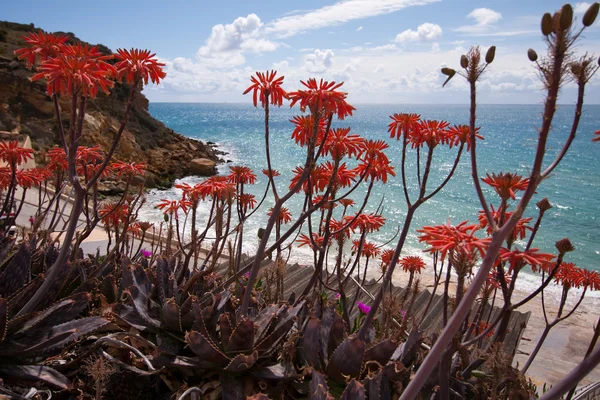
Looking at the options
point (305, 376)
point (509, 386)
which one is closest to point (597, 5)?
point (509, 386)

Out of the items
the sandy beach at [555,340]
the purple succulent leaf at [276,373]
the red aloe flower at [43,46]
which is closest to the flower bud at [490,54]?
the purple succulent leaf at [276,373]

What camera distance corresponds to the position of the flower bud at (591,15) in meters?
1.03

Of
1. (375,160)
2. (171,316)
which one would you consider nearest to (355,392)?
(171,316)

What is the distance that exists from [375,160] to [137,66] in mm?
1503

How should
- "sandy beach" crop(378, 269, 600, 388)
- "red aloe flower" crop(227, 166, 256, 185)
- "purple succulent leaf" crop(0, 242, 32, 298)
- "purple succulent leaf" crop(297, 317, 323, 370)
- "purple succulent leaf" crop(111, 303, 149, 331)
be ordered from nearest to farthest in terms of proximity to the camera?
"purple succulent leaf" crop(297, 317, 323, 370) < "purple succulent leaf" crop(111, 303, 149, 331) < "purple succulent leaf" crop(0, 242, 32, 298) < "red aloe flower" crop(227, 166, 256, 185) < "sandy beach" crop(378, 269, 600, 388)

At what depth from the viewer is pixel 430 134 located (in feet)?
8.20

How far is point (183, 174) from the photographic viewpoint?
31375mm

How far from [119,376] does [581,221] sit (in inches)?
1157

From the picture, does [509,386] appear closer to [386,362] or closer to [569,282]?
[386,362]

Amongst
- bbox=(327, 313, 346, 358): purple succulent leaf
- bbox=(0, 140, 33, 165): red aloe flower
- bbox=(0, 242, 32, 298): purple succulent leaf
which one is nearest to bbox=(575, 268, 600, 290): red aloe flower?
bbox=(327, 313, 346, 358): purple succulent leaf

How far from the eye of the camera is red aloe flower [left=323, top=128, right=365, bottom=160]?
2.43 metres

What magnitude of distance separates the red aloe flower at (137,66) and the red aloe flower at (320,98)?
29.4 inches

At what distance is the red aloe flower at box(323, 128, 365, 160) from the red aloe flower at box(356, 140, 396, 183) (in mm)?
78

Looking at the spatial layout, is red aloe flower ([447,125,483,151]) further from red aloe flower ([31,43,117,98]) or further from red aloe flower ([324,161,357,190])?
red aloe flower ([31,43,117,98])
